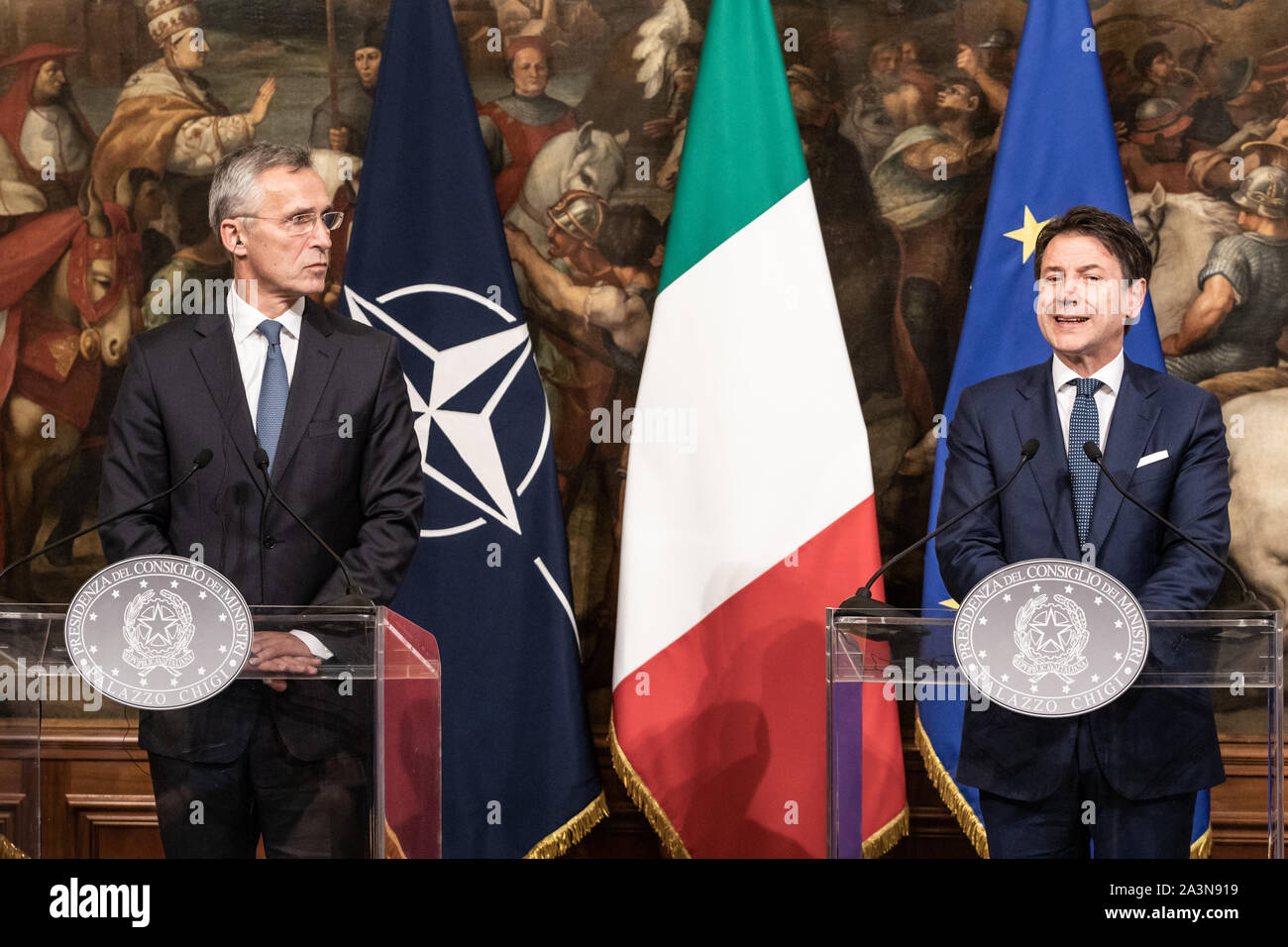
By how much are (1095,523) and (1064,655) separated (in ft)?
2.33

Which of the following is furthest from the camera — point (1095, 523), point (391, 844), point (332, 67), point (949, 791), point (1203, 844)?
point (332, 67)

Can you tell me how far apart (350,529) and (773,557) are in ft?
4.99

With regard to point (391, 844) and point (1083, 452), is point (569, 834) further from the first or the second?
point (1083, 452)

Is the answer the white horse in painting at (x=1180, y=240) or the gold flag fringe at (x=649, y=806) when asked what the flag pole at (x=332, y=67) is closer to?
the gold flag fringe at (x=649, y=806)

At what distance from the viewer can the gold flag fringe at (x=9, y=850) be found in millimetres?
2549

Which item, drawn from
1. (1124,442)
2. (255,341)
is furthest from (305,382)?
(1124,442)

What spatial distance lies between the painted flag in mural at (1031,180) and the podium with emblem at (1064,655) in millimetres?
1819

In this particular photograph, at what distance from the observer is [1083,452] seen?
3.22 m

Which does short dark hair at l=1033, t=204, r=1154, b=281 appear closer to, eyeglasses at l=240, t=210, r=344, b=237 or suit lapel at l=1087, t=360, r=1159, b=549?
suit lapel at l=1087, t=360, r=1159, b=549

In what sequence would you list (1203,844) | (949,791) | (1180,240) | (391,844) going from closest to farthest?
(391,844), (1203,844), (949,791), (1180,240)

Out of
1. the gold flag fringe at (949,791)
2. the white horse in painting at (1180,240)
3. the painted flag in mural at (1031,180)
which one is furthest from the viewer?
the white horse in painting at (1180,240)

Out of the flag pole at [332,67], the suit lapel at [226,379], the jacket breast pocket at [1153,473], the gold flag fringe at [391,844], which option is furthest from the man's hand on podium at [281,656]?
the flag pole at [332,67]

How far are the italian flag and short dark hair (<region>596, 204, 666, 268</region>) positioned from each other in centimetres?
41
